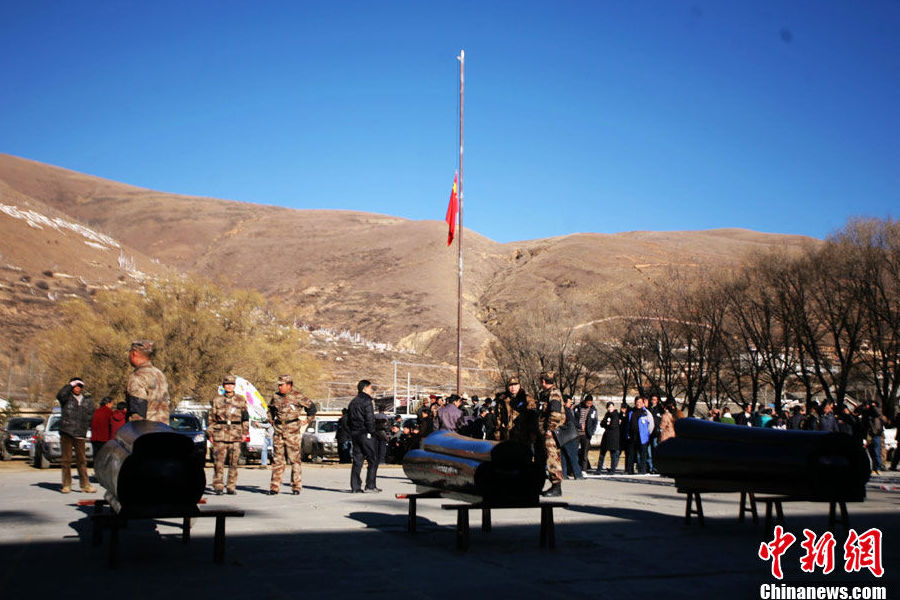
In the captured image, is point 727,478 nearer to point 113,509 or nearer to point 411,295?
point 113,509

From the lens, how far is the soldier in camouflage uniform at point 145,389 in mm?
10242

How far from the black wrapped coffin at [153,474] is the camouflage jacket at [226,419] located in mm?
5740

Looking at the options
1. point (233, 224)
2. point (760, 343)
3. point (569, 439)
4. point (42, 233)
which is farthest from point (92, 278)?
point (233, 224)

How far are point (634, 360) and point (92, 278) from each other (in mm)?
46617

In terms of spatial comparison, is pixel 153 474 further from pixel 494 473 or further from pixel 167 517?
pixel 494 473

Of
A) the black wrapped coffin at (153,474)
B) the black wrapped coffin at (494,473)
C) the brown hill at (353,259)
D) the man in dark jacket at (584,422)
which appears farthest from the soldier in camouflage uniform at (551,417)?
the brown hill at (353,259)

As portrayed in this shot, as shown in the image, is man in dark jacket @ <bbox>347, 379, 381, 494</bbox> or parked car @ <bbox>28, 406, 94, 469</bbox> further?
parked car @ <bbox>28, 406, 94, 469</bbox>

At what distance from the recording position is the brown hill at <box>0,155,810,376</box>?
269 ft

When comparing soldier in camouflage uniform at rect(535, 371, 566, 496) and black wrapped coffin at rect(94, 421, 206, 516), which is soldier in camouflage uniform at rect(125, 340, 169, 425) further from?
soldier in camouflage uniform at rect(535, 371, 566, 496)

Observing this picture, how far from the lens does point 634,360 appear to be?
5322 cm

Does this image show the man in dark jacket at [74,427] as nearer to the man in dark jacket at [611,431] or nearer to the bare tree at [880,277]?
the man in dark jacket at [611,431]

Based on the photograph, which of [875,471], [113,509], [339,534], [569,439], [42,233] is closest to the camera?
[113,509]

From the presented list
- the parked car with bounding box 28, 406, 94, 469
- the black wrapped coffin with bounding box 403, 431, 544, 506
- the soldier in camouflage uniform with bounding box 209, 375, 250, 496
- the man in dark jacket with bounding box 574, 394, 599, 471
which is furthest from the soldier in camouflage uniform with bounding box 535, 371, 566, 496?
the parked car with bounding box 28, 406, 94, 469

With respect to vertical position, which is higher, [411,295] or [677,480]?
[411,295]
